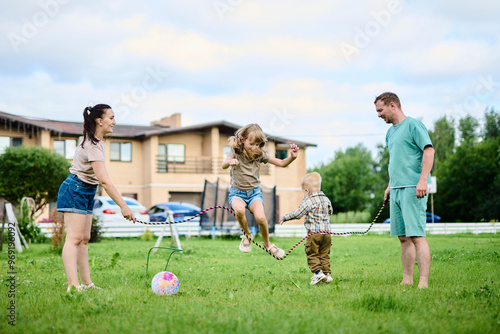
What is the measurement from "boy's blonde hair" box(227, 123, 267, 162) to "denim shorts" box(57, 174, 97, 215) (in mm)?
2069

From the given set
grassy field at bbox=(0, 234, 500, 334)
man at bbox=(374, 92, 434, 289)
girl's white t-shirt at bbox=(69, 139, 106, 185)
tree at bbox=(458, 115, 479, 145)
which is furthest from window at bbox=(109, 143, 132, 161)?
tree at bbox=(458, 115, 479, 145)

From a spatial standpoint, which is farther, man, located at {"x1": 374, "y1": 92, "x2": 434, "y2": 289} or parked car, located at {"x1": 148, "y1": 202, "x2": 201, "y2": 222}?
parked car, located at {"x1": 148, "y1": 202, "x2": 201, "y2": 222}

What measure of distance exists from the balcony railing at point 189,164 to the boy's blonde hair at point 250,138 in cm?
2965

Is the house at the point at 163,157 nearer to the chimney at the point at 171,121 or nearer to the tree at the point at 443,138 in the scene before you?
the chimney at the point at 171,121

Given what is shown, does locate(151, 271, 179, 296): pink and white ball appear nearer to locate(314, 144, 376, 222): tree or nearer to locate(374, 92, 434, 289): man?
locate(374, 92, 434, 289): man

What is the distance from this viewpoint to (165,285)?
17.5ft

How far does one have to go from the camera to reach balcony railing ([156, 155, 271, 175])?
119 ft

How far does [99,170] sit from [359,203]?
6222 cm

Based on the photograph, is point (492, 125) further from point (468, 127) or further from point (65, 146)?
point (65, 146)

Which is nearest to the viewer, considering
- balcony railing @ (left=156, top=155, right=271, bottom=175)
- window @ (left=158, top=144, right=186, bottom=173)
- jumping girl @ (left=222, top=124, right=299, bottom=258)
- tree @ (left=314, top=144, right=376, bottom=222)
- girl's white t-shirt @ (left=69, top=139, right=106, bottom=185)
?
girl's white t-shirt @ (left=69, top=139, right=106, bottom=185)

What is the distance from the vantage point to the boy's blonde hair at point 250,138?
6867 mm

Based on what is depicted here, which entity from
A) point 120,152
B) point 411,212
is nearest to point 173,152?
point 120,152

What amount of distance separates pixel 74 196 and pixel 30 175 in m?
21.4

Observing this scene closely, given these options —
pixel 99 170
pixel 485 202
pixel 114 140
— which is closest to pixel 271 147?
pixel 114 140
